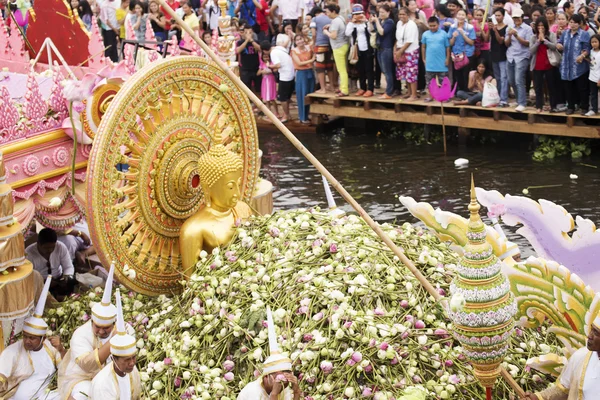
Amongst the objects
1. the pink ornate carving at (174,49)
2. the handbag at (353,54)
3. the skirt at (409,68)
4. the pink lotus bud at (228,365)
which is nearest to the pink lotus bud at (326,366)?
the pink lotus bud at (228,365)

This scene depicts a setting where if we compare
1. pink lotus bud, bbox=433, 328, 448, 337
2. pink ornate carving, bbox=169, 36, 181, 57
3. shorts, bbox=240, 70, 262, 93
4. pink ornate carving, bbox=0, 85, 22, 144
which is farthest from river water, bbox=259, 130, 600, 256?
pink ornate carving, bbox=0, 85, 22, 144

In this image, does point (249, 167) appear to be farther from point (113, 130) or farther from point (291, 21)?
point (291, 21)

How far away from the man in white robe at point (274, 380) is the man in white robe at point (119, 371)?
2.71 ft

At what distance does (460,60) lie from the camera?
14.0 metres

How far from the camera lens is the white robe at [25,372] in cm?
667

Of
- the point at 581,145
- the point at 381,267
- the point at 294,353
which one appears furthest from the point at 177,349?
the point at 581,145

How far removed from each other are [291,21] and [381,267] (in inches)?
421

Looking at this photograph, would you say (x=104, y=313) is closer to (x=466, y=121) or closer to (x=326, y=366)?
(x=326, y=366)

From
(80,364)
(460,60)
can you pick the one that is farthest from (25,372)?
(460,60)

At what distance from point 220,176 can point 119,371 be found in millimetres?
1761

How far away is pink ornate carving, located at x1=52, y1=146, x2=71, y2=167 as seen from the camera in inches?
282

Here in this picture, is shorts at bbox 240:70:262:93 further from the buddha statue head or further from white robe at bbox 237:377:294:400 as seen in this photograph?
white robe at bbox 237:377:294:400

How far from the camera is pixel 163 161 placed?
290 inches

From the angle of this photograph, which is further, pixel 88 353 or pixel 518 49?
Answer: pixel 518 49
